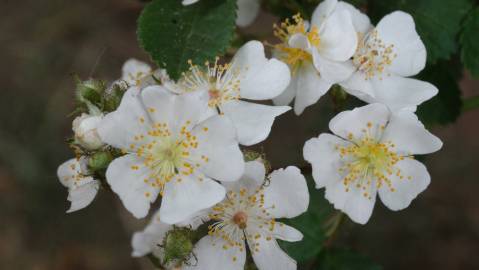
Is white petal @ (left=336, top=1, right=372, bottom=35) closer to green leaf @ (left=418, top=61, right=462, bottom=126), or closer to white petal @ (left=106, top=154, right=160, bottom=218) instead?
green leaf @ (left=418, top=61, right=462, bottom=126)

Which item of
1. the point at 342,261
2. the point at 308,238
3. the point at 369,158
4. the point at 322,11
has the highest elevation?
the point at 322,11

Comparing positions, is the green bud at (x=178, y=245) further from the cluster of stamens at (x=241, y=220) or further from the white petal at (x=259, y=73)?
the white petal at (x=259, y=73)

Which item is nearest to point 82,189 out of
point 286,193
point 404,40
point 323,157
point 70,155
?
point 286,193

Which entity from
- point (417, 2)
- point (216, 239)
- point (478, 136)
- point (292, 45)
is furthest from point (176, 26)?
point (478, 136)

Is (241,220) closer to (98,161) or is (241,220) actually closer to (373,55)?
(98,161)

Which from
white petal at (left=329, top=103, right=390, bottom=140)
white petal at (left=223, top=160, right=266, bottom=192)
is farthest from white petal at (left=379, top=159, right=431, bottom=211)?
white petal at (left=223, top=160, right=266, bottom=192)
